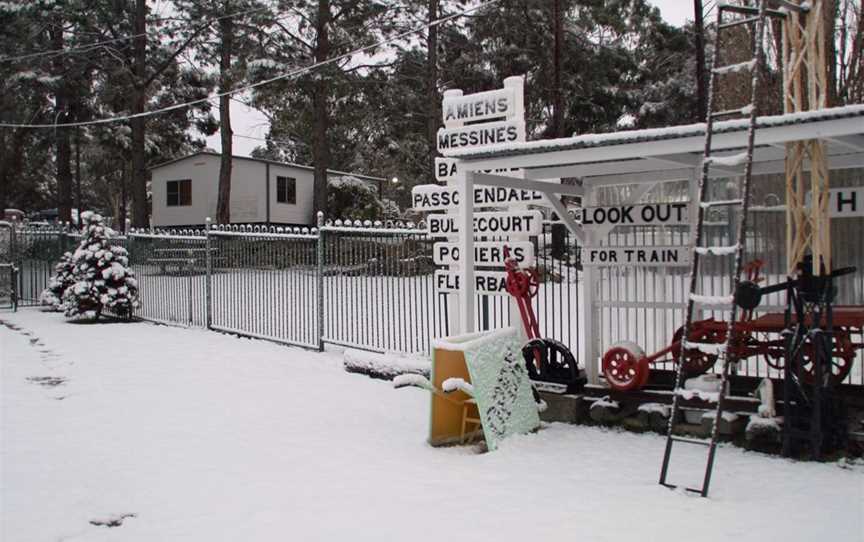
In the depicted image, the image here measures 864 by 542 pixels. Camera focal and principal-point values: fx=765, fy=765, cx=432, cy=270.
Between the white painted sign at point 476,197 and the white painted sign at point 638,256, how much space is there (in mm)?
837

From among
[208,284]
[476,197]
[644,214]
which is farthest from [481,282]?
[208,284]

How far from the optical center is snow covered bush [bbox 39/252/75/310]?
17484 mm

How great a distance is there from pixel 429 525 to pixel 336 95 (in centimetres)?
2176

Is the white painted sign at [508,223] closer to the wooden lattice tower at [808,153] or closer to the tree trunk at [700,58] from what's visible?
the wooden lattice tower at [808,153]

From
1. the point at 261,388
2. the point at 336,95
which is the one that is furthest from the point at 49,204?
the point at 261,388

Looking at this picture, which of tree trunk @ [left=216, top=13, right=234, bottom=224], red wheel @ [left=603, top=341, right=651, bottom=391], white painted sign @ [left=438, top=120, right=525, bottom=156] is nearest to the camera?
red wheel @ [left=603, top=341, right=651, bottom=391]

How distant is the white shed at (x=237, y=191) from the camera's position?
113 feet

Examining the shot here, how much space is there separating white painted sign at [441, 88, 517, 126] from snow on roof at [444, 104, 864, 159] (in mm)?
1862

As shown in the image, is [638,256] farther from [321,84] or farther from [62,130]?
[62,130]

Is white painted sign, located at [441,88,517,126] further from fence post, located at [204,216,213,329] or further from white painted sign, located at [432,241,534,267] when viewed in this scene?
fence post, located at [204,216,213,329]

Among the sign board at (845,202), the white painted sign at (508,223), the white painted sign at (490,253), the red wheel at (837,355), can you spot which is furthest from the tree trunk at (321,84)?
the red wheel at (837,355)

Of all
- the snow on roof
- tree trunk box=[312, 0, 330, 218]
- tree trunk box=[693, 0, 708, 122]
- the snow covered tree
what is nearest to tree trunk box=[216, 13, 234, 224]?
tree trunk box=[312, 0, 330, 218]

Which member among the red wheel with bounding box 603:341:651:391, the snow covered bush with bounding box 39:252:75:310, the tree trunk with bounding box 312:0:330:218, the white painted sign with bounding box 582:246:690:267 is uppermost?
the tree trunk with bounding box 312:0:330:218

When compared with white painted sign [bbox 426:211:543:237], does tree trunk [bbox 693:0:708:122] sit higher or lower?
higher
